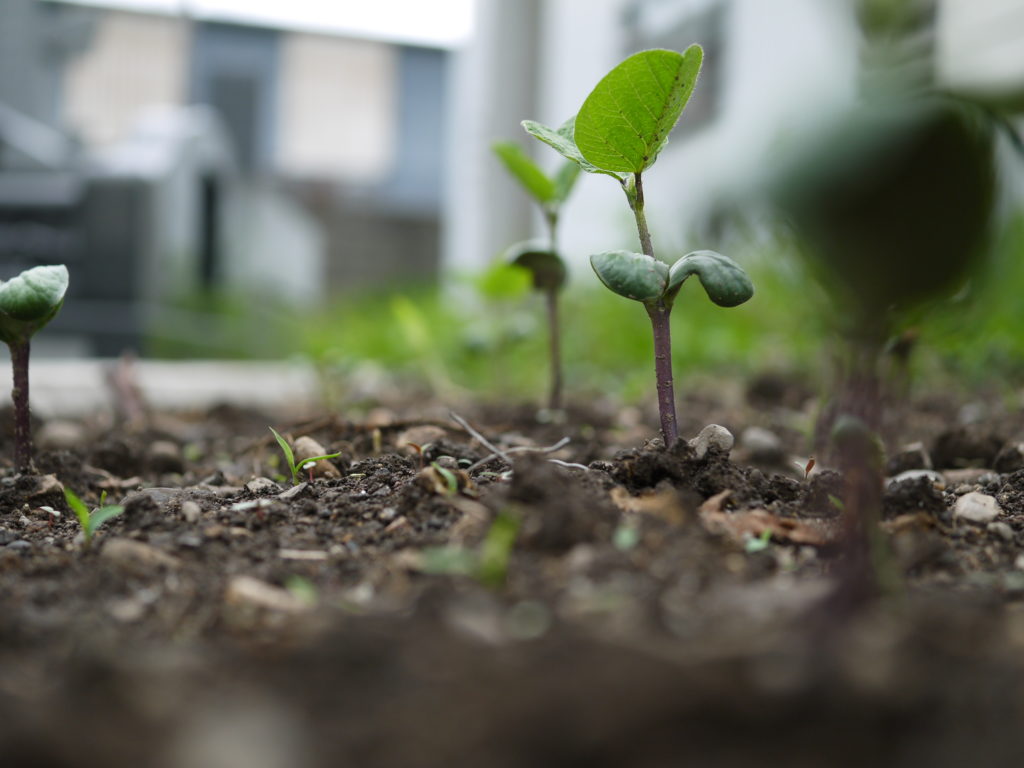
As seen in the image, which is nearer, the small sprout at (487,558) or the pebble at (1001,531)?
the small sprout at (487,558)

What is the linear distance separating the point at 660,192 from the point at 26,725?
15.7ft

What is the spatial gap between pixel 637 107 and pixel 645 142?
0.04 m

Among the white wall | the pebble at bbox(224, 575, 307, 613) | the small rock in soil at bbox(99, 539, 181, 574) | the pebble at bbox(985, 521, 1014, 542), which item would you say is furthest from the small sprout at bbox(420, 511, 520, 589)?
the white wall

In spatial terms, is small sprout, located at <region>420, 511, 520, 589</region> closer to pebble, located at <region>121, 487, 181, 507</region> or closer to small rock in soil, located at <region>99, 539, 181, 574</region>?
small rock in soil, located at <region>99, 539, 181, 574</region>

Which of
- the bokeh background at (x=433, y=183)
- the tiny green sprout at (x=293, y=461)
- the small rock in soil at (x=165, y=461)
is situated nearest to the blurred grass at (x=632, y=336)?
the bokeh background at (x=433, y=183)

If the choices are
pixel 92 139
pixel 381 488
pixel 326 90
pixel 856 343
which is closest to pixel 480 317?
pixel 381 488

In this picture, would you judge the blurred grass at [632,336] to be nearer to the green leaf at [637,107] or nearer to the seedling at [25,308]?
the green leaf at [637,107]

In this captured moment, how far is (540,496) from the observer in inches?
30.2

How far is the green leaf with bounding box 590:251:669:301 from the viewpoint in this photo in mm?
842

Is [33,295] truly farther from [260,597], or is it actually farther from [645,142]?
[645,142]

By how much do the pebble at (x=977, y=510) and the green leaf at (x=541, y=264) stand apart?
77 centimetres

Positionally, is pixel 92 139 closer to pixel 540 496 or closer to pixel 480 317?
pixel 480 317

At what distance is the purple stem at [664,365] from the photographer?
0.90m

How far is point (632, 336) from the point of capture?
10.5 feet
